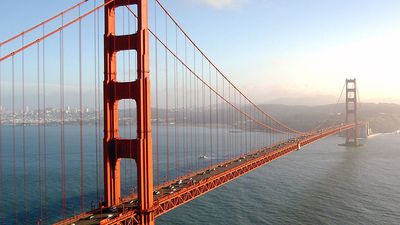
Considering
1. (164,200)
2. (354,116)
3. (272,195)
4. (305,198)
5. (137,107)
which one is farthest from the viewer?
(354,116)

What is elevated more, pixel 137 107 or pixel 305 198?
pixel 137 107

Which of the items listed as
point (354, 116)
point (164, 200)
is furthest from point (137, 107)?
point (354, 116)

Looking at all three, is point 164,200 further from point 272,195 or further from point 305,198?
point 305,198

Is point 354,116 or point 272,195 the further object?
point 354,116

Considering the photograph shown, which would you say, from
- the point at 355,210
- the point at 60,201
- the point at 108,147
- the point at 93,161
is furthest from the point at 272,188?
the point at 93,161

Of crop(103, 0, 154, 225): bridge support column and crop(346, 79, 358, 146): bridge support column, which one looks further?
crop(346, 79, 358, 146): bridge support column

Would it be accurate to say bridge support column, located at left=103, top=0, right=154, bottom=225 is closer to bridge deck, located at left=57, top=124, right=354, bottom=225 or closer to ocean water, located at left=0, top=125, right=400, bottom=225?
bridge deck, located at left=57, top=124, right=354, bottom=225

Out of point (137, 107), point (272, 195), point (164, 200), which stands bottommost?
point (272, 195)

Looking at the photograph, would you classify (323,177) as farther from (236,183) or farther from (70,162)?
(70,162)

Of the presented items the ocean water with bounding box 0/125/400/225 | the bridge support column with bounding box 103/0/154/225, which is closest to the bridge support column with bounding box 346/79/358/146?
the ocean water with bounding box 0/125/400/225
